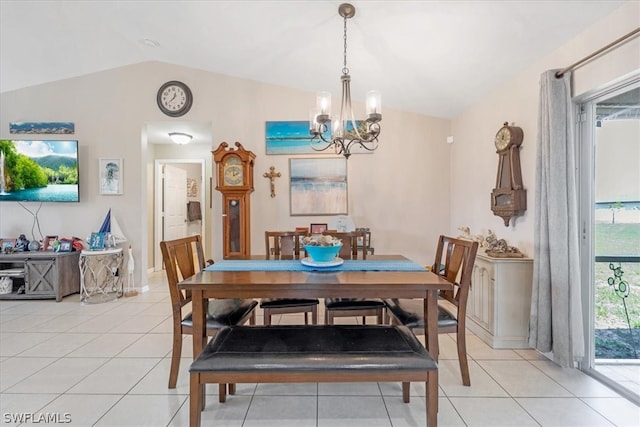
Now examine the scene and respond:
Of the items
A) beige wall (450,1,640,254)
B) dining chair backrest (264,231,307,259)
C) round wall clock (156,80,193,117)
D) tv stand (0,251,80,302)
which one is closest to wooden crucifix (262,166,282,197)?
dining chair backrest (264,231,307,259)

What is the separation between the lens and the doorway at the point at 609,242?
79.7 inches

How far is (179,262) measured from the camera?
2033 mm

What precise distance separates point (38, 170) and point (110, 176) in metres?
0.82

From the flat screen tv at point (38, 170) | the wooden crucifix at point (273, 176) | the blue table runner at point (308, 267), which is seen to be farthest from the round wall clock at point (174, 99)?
the blue table runner at point (308, 267)

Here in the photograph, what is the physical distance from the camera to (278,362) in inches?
53.3

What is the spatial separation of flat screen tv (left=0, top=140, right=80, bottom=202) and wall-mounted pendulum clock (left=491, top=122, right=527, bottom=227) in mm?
4948

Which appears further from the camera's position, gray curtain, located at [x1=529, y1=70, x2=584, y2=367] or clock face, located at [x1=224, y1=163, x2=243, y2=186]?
clock face, located at [x1=224, y1=163, x2=243, y2=186]

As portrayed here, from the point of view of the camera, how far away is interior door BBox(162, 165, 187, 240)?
534 centimetres

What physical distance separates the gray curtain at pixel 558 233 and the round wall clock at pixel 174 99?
3886 millimetres

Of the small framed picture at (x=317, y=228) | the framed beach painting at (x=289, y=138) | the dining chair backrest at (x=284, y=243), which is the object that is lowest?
the dining chair backrest at (x=284, y=243)

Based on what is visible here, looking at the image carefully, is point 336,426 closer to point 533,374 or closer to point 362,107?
point 533,374

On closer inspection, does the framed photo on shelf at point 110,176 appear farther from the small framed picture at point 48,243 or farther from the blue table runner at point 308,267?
the blue table runner at point 308,267

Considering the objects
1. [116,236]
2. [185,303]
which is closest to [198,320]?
[185,303]

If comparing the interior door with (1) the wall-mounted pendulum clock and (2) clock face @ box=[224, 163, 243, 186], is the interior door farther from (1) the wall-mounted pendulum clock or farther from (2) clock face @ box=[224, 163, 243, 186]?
(1) the wall-mounted pendulum clock
